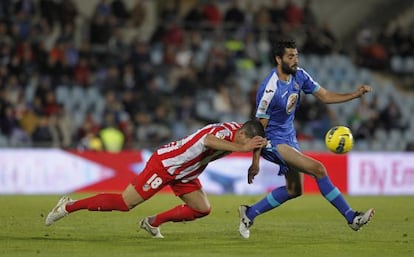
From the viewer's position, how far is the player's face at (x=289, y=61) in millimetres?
11086

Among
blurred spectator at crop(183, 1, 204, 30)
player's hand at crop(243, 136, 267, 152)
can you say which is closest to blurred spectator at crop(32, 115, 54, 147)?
blurred spectator at crop(183, 1, 204, 30)

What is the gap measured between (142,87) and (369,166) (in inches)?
216

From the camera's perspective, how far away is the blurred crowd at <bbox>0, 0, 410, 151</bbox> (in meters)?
21.3

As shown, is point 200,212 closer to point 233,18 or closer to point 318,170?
point 318,170

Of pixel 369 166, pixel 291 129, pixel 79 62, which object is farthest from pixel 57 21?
pixel 291 129

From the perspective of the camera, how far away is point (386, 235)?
450 inches

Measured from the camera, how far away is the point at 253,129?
33.0 ft

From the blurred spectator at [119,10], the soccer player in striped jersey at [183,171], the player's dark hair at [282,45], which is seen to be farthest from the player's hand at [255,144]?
the blurred spectator at [119,10]

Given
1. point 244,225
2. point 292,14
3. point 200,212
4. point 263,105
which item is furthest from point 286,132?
point 292,14

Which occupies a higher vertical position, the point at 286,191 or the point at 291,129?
the point at 291,129

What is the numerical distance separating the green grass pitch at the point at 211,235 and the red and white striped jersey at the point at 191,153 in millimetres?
754

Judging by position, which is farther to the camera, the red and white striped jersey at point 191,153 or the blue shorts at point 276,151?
the blue shorts at point 276,151

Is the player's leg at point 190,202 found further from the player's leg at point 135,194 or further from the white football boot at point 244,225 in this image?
the white football boot at point 244,225

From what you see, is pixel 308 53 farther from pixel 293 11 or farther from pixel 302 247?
pixel 302 247
